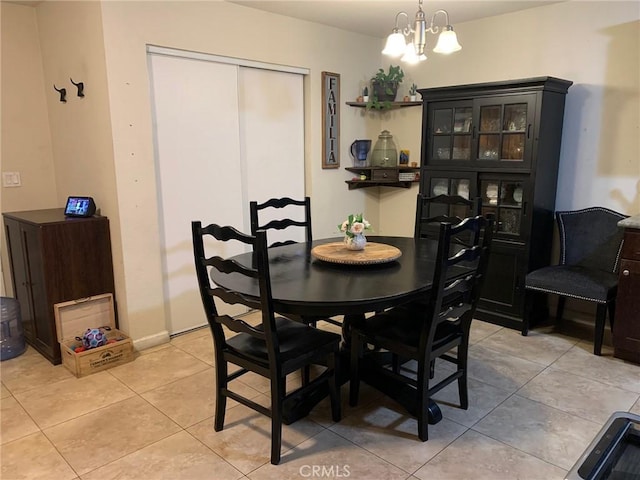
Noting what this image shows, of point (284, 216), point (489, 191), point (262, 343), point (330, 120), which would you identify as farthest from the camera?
point (330, 120)

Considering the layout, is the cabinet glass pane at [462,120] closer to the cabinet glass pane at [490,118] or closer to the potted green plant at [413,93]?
the cabinet glass pane at [490,118]

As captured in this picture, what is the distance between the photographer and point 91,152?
123 inches

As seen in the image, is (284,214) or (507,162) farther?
(284,214)

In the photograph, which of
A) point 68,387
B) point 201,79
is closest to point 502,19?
point 201,79

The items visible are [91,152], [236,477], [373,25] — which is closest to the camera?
[236,477]

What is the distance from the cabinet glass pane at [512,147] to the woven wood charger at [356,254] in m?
1.41

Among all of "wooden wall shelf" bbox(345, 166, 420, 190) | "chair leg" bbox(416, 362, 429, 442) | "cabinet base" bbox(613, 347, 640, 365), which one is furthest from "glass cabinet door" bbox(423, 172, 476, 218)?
"chair leg" bbox(416, 362, 429, 442)

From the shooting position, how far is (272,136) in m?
3.88

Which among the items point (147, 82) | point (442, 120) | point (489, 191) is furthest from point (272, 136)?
point (489, 191)

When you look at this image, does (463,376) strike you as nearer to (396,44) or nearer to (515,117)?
(396,44)

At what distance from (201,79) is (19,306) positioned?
2.13 metres

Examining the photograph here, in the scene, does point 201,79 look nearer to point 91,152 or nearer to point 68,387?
point 91,152

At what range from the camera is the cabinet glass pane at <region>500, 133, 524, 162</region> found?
133 inches

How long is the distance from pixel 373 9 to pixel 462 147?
1307 millimetres
